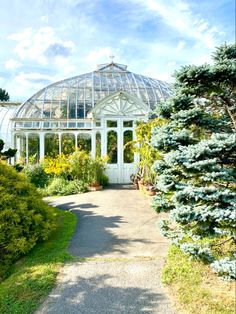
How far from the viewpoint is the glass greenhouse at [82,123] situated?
13273mm

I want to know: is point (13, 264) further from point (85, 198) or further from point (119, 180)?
point (119, 180)

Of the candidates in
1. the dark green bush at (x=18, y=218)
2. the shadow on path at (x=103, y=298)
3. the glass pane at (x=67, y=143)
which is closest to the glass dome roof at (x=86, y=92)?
the glass pane at (x=67, y=143)

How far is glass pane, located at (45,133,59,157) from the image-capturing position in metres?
13.8

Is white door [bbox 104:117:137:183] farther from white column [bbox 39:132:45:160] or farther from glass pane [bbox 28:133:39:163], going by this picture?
glass pane [bbox 28:133:39:163]

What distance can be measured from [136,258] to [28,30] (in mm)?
9551

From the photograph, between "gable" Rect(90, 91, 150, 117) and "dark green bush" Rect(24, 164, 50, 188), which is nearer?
"dark green bush" Rect(24, 164, 50, 188)

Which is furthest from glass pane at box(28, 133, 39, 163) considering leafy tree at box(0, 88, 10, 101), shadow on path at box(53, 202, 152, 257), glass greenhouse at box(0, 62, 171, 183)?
leafy tree at box(0, 88, 10, 101)

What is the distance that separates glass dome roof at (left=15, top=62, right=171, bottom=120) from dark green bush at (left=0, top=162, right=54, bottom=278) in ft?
26.1

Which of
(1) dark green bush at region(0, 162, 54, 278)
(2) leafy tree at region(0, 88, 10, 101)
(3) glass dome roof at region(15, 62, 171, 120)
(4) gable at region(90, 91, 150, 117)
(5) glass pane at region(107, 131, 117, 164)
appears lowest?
(1) dark green bush at region(0, 162, 54, 278)

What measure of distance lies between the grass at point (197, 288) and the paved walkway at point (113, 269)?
177 mm

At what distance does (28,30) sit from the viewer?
10.5 m

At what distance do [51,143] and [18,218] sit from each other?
8568mm

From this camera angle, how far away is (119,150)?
13.4 meters

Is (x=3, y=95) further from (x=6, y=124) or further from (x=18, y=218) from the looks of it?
(x=18, y=218)
